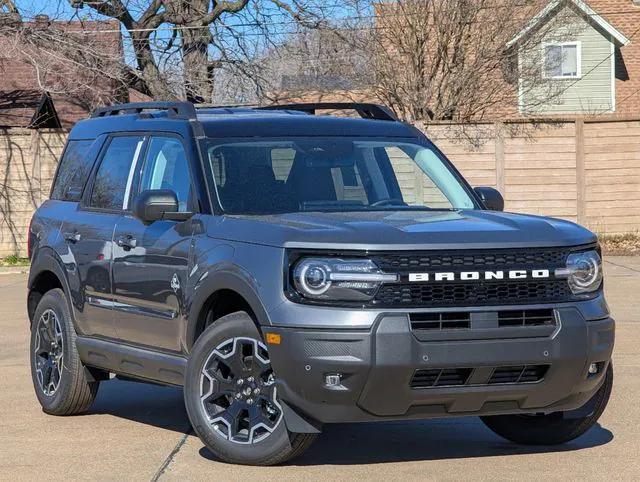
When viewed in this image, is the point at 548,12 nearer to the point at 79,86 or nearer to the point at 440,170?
the point at 79,86

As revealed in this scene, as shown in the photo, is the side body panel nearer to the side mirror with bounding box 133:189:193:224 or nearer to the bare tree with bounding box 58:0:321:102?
the side mirror with bounding box 133:189:193:224

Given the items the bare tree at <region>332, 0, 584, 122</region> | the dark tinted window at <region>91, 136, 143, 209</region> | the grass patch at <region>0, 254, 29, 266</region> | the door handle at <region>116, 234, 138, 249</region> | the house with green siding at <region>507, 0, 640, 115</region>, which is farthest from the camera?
the house with green siding at <region>507, 0, 640, 115</region>

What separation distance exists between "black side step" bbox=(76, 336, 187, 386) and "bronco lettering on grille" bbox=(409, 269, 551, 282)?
1.48 metres

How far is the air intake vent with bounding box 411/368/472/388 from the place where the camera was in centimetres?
618

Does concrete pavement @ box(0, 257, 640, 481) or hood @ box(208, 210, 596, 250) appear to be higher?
hood @ box(208, 210, 596, 250)

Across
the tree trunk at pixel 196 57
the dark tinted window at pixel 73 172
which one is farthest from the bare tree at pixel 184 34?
the dark tinted window at pixel 73 172

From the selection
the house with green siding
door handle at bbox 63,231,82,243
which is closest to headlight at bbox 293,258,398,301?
door handle at bbox 63,231,82,243

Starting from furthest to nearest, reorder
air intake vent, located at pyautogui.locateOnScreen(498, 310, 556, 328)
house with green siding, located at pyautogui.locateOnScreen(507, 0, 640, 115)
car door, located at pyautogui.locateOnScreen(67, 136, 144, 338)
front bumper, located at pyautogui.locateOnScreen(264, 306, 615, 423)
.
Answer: house with green siding, located at pyautogui.locateOnScreen(507, 0, 640, 115) < car door, located at pyautogui.locateOnScreen(67, 136, 144, 338) < air intake vent, located at pyautogui.locateOnScreen(498, 310, 556, 328) < front bumper, located at pyautogui.locateOnScreen(264, 306, 615, 423)

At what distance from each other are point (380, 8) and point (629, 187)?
6.39 meters

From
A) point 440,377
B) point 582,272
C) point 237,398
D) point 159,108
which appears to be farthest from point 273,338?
point 159,108

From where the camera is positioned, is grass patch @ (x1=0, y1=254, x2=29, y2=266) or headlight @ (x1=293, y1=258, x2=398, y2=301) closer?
headlight @ (x1=293, y1=258, x2=398, y2=301)

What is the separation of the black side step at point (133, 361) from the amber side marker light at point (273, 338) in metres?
0.83

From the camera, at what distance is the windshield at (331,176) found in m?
7.32

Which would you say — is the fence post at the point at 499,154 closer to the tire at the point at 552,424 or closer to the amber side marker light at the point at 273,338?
the tire at the point at 552,424
